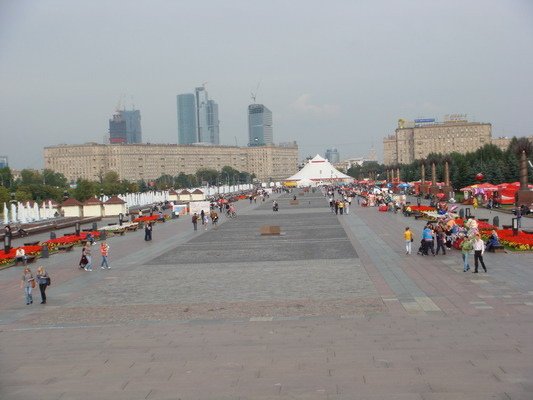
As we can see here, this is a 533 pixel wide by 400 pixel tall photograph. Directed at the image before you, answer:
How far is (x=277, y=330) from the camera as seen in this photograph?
36.9 feet

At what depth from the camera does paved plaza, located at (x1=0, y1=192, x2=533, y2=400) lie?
8.14m

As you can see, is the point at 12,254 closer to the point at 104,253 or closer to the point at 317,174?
the point at 104,253

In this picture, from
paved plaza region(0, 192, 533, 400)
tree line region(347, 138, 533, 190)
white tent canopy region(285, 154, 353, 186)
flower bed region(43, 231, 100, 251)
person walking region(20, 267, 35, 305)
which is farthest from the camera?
white tent canopy region(285, 154, 353, 186)

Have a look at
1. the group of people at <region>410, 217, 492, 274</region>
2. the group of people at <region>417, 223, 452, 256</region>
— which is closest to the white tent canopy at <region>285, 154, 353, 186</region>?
the group of people at <region>410, 217, 492, 274</region>

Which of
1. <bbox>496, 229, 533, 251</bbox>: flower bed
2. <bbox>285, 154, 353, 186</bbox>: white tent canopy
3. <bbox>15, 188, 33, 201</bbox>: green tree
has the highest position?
<bbox>285, 154, 353, 186</bbox>: white tent canopy

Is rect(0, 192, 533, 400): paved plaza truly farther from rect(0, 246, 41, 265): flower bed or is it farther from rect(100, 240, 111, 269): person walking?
rect(0, 246, 41, 265): flower bed

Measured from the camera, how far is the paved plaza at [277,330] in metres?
8.14

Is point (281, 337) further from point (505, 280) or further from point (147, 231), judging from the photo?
point (147, 231)

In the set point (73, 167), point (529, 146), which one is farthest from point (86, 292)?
point (73, 167)

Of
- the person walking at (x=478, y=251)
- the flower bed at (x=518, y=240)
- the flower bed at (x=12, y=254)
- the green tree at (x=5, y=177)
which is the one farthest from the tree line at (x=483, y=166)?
the green tree at (x=5, y=177)

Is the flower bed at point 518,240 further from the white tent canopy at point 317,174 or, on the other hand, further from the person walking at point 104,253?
the white tent canopy at point 317,174

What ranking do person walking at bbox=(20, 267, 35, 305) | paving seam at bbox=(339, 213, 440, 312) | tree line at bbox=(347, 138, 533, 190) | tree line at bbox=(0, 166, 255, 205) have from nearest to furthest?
1. paving seam at bbox=(339, 213, 440, 312)
2. person walking at bbox=(20, 267, 35, 305)
3. tree line at bbox=(347, 138, 533, 190)
4. tree line at bbox=(0, 166, 255, 205)

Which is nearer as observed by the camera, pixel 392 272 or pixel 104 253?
pixel 392 272

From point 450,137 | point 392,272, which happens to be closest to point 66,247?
point 392,272
